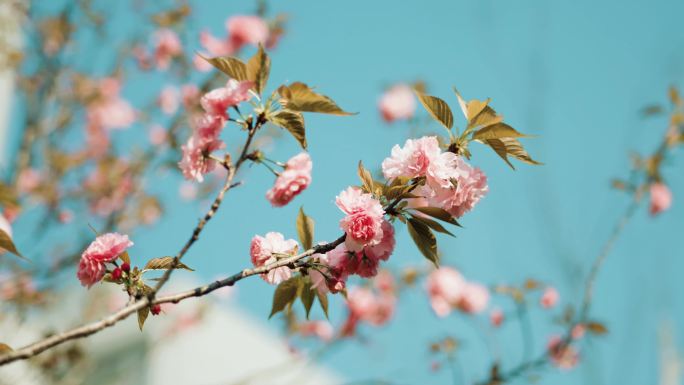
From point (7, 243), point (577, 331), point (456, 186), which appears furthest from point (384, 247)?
point (577, 331)

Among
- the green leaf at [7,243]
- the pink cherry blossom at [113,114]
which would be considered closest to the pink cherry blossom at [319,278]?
the green leaf at [7,243]

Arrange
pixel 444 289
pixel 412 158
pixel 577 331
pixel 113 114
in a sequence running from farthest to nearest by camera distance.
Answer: pixel 113 114 → pixel 444 289 → pixel 577 331 → pixel 412 158

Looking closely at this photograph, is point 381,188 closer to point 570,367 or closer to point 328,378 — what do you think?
point 570,367

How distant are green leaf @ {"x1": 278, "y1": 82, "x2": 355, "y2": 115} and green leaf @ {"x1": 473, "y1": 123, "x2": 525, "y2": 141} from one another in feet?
0.94

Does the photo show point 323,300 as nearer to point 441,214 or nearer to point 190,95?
point 441,214

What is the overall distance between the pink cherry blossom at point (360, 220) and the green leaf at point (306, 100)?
0.58 feet

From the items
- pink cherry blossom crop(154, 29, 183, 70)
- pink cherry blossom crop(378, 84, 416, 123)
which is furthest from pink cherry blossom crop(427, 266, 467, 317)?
pink cherry blossom crop(154, 29, 183, 70)

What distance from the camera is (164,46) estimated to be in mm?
3953

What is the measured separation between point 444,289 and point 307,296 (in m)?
2.47

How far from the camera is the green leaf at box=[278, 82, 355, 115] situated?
3.56 feet

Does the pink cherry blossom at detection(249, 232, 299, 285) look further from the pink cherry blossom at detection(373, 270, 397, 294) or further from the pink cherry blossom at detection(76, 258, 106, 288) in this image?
the pink cherry blossom at detection(373, 270, 397, 294)

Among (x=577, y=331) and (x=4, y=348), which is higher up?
(x=577, y=331)

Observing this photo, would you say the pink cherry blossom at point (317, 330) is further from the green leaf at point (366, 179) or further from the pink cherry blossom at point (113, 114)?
the green leaf at point (366, 179)

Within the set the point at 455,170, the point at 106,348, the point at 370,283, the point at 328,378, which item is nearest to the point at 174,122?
the point at 370,283
